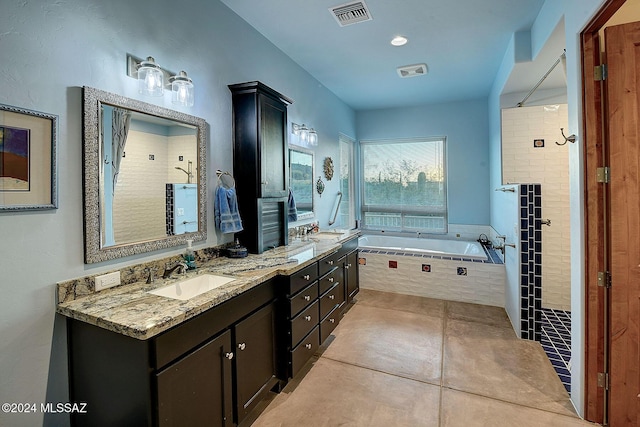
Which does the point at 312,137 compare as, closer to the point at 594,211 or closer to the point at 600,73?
the point at 600,73

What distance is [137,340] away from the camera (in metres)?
1.22

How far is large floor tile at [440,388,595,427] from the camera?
1.79 meters

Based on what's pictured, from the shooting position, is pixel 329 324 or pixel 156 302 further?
pixel 329 324

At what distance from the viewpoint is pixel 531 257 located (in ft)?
8.98

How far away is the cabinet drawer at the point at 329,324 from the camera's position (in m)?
2.54

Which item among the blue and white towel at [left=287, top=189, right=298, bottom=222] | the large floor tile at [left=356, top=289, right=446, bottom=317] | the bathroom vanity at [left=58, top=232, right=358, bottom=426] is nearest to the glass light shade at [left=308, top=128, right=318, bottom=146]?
the blue and white towel at [left=287, top=189, right=298, bottom=222]

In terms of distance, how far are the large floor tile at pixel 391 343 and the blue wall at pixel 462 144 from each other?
2.31 m

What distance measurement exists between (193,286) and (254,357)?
1.83 feet

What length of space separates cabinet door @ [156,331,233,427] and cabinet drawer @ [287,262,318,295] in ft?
1.84

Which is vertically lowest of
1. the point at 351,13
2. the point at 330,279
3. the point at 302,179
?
the point at 330,279

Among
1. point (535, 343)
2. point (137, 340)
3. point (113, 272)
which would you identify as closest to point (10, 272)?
point (113, 272)

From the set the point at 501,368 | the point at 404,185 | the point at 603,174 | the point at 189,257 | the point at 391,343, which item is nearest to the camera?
the point at 603,174

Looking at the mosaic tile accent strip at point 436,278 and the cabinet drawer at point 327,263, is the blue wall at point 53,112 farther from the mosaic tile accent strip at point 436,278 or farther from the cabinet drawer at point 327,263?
the mosaic tile accent strip at point 436,278

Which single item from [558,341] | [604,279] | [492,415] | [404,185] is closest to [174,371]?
[492,415]
